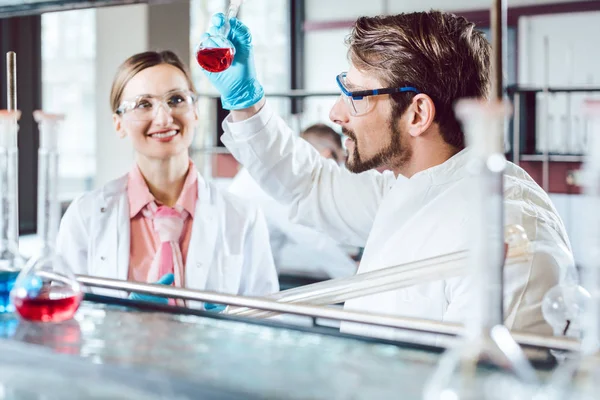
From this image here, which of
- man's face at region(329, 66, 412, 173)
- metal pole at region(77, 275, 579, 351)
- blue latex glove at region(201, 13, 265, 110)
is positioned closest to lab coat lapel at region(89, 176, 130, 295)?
blue latex glove at region(201, 13, 265, 110)

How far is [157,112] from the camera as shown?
218 cm

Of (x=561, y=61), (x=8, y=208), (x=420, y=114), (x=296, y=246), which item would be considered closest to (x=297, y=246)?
A: (x=296, y=246)

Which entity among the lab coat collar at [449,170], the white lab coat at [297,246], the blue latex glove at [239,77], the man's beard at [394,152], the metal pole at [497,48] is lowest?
the white lab coat at [297,246]

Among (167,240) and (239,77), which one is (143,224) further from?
(239,77)

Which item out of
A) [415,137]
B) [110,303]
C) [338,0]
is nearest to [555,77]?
[338,0]

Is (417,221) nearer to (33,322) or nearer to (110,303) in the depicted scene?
(110,303)

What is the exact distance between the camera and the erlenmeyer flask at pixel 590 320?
68cm

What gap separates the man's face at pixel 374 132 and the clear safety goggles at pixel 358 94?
0.4 inches

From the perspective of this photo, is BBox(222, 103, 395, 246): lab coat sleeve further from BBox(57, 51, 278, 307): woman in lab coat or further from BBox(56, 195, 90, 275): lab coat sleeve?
BBox(56, 195, 90, 275): lab coat sleeve

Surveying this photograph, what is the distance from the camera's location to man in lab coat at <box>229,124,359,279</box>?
3.11 metres

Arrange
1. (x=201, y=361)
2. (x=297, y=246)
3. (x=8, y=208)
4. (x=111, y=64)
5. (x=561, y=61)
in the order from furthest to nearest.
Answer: (x=561, y=61) → (x=111, y=64) → (x=297, y=246) → (x=8, y=208) → (x=201, y=361)

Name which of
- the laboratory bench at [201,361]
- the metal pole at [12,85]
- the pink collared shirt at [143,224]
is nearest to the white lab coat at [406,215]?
the laboratory bench at [201,361]

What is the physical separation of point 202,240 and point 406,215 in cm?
69

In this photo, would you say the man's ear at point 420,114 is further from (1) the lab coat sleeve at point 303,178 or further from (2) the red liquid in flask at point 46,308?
(2) the red liquid in flask at point 46,308
